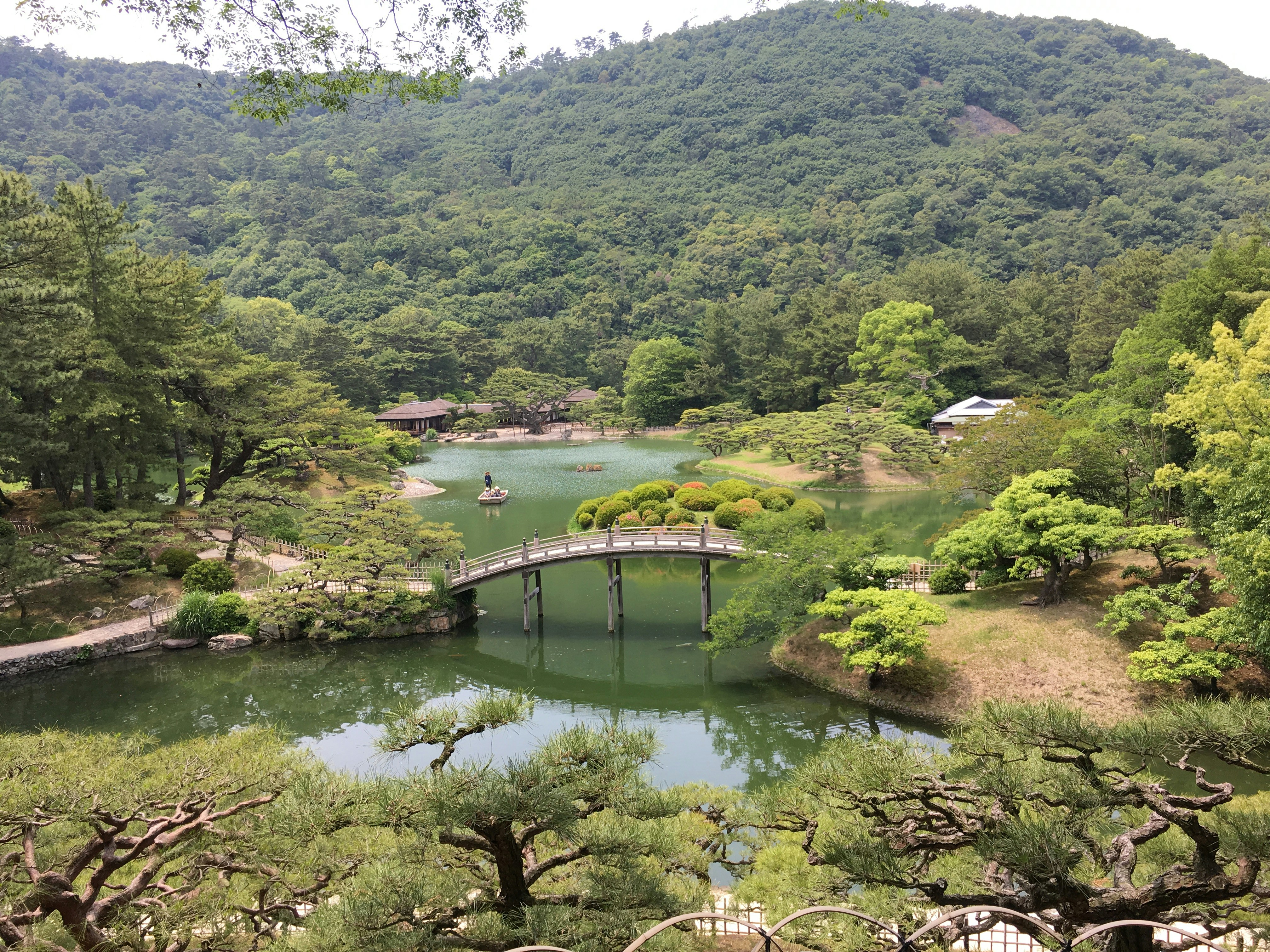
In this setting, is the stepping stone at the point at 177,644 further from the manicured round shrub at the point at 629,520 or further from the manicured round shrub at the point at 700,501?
the manicured round shrub at the point at 700,501

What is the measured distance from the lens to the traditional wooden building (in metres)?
53.5

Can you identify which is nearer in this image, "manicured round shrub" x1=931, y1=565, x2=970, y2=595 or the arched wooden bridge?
"manicured round shrub" x1=931, y1=565, x2=970, y2=595

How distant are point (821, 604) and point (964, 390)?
1243 inches

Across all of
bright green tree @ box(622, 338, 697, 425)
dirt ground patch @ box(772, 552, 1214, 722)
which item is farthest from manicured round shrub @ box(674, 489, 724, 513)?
bright green tree @ box(622, 338, 697, 425)

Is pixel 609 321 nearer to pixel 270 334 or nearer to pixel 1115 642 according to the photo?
pixel 270 334

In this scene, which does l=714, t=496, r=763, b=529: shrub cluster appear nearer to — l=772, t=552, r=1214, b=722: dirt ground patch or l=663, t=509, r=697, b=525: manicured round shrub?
l=663, t=509, r=697, b=525: manicured round shrub

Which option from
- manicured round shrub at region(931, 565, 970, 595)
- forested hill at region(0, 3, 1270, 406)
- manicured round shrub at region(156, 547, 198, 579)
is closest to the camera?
manicured round shrub at region(931, 565, 970, 595)

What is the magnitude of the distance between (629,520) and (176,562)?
482 inches

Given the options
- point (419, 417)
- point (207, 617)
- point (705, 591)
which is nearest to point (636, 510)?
point (705, 591)

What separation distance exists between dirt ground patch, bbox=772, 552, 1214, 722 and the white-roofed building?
2141cm

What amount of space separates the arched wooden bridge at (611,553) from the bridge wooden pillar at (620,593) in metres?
0.02

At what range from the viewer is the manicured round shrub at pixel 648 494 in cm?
2733

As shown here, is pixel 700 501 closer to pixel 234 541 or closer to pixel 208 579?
pixel 234 541

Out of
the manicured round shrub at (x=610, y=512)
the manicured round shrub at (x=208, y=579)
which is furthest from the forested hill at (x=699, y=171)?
the manicured round shrub at (x=208, y=579)
